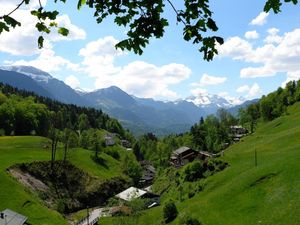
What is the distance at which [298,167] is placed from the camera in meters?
68.6

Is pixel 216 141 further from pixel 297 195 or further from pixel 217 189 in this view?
pixel 297 195

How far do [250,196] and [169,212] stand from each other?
16.0 metres

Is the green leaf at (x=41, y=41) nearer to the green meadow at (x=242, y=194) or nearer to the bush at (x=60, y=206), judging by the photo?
the green meadow at (x=242, y=194)

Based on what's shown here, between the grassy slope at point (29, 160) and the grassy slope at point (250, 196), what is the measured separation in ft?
47.3

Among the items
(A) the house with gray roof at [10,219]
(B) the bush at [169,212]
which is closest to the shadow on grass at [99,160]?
(B) the bush at [169,212]

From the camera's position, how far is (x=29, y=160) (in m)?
131

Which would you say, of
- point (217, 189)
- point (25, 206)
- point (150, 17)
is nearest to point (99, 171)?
point (25, 206)

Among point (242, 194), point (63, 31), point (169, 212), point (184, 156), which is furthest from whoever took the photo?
point (184, 156)

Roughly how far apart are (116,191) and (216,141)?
45519 mm

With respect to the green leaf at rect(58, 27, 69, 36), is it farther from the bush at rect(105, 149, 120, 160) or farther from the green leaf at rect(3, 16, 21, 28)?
the bush at rect(105, 149, 120, 160)

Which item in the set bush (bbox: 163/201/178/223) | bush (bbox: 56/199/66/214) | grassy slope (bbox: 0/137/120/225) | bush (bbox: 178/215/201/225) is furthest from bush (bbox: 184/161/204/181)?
bush (bbox: 178/215/201/225)

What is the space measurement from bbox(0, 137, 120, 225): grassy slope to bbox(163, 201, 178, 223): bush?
24.2 metres

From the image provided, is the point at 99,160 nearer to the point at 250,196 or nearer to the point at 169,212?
the point at 169,212

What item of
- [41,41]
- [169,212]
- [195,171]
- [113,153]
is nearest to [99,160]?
[113,153]
